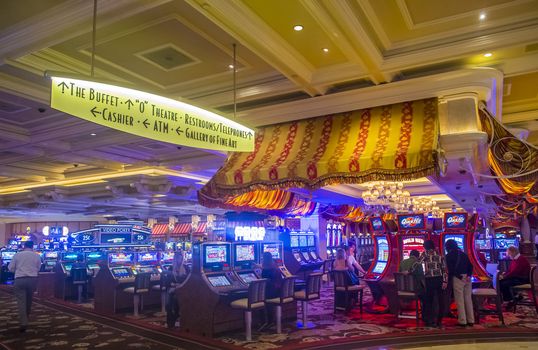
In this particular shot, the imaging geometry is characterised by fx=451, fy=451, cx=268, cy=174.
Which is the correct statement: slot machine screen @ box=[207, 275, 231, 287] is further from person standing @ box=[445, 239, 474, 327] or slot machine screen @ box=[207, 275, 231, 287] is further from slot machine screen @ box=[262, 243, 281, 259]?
person standing @ box=[445, 239, 474, 327]

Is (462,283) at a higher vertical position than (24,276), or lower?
lower

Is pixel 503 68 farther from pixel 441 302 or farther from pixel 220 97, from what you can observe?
pixel 441 302

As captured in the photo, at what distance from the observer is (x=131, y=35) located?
162 inches

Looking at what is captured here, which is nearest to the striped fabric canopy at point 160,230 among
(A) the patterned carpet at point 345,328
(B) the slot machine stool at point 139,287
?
(B) the slot machine stool at point 139,287

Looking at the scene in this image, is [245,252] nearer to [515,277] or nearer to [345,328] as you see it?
[345,328]

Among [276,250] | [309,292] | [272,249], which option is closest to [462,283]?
[309,292]

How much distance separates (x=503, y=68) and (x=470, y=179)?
311 centimetres

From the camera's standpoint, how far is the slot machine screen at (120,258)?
9959mm

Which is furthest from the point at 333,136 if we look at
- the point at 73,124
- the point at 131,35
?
the point at 73,124

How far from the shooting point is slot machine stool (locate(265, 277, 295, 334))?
699cm

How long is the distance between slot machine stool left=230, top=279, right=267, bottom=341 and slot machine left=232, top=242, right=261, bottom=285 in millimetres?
674

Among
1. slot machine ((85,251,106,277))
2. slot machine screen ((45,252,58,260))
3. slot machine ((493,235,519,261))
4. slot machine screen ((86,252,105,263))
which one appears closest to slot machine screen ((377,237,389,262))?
slot machine ((85,251,106,277))

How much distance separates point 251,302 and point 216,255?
128 cm

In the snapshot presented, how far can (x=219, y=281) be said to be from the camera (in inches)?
280
